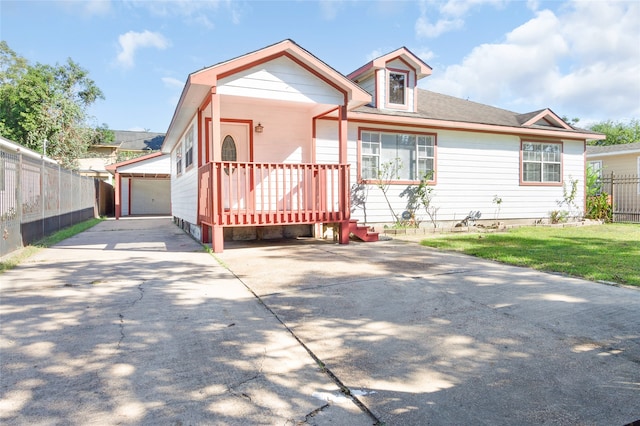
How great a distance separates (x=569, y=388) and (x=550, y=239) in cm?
775

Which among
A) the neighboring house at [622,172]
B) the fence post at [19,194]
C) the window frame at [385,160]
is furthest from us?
the neighboring house at [622,172]

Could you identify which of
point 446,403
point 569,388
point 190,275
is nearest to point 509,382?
point 569,388

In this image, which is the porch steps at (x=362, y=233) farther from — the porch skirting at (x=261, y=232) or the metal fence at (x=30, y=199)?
the metal fence at (x=30, y=199)

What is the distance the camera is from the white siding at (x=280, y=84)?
24.7 feet

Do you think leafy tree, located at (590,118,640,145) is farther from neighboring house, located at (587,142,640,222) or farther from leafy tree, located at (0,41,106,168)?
leafy tree, located at (0,41,106,168)

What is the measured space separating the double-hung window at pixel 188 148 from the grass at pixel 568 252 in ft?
21.6

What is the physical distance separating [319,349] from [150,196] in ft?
82.8

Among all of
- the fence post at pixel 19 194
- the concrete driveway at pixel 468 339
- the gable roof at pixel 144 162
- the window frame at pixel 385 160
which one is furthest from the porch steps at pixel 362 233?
the gable roof at pixel 144 162

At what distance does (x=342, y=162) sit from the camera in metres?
8.41

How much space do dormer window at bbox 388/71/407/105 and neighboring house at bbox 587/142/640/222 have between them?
404 inches

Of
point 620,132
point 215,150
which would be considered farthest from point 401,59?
point 620,132

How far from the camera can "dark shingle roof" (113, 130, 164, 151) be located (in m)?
35.3

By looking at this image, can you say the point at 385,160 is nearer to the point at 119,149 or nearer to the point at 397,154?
the point at 397,154

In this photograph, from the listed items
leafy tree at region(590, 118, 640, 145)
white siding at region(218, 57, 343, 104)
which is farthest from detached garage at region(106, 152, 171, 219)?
leafy tree at region(590, 118, 640, 145)
